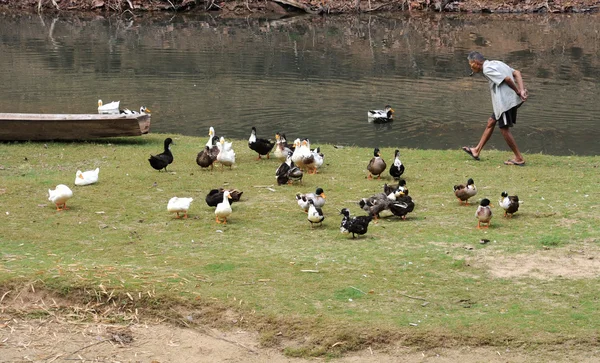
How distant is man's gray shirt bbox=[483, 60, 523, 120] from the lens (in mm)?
16094

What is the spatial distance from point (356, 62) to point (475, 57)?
69.4ft

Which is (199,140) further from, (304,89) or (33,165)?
(304,89)

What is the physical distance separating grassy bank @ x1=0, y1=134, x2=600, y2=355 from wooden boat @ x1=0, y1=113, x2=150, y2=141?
2831 millimetres

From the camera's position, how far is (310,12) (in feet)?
190

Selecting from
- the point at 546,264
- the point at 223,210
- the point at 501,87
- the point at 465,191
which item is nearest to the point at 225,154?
the point at 223,210

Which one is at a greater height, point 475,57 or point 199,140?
point 475,57

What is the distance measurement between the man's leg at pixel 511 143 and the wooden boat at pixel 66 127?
26.1ft

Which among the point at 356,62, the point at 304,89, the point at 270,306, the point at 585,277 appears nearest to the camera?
the point at 270,306

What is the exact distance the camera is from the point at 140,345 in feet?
26.8

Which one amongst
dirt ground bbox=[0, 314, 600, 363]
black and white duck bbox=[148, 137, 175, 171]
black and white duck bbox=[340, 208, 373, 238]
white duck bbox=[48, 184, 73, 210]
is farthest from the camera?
black and white duck bbox=[148, 137, 175, 171]

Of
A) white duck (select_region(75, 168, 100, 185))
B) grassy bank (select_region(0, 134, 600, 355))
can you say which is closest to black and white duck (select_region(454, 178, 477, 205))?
grassy bank (select_region(0, 134, 600, 355))

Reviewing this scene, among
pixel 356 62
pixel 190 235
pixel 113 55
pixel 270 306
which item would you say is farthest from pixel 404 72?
pixel 270 306

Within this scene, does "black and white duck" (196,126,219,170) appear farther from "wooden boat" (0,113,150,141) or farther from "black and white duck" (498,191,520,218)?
"black and white duck" (498,191,520,218)

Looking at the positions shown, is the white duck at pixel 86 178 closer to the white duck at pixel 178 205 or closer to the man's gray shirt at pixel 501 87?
the white duck at pixel 178 205
